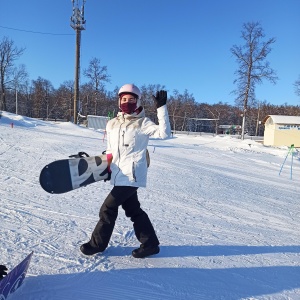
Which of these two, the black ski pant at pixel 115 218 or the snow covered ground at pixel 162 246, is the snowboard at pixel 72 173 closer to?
the black ski pant at pixel 115 218

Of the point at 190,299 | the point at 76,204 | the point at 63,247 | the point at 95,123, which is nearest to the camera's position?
the point at 190,299

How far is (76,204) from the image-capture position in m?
4.41

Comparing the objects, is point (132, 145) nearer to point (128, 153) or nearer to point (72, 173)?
point (128, 153)

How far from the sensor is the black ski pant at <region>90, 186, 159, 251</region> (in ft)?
8.73

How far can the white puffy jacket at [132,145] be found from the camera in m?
2.63

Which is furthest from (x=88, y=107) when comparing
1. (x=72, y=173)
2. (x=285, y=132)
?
(x=72, y=173)

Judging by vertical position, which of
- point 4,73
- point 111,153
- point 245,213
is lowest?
point 245,213

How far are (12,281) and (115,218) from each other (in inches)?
39.8

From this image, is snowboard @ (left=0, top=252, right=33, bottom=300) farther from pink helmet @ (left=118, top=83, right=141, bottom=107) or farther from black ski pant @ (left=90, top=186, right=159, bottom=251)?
pink helmet @ (left=118, top=83, right=141, bottom=107)

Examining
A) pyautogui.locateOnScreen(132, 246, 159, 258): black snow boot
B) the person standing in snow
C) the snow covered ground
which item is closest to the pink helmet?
the person standing in snow

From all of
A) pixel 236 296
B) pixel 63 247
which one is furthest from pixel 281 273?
pixel 63 247

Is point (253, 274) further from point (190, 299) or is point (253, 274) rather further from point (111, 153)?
point (111, 153)

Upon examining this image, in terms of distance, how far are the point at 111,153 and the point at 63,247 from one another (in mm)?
1066

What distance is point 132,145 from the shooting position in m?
2.67
